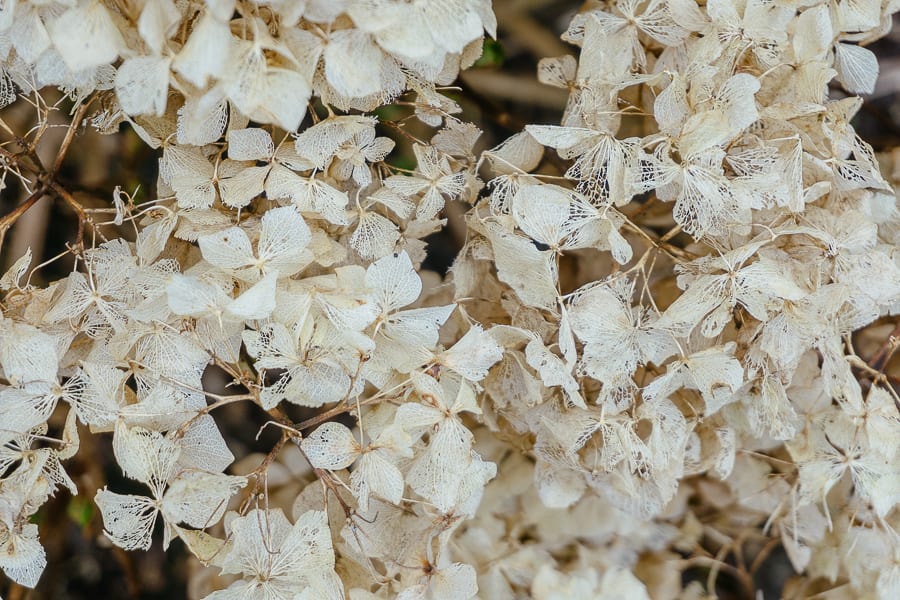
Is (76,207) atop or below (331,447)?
atop

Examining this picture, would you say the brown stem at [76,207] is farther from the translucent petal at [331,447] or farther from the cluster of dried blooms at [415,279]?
the translucent petal at [331,447]

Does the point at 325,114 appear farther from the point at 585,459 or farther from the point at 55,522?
the point at 55,522

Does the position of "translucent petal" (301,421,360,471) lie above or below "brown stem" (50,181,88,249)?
below

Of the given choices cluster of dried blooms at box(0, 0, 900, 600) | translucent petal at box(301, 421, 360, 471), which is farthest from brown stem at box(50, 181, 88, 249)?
translucent petal at box(301, 421, 360, 471)

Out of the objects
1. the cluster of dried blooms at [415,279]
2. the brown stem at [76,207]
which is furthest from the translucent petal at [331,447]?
the brown stem at [76,207]

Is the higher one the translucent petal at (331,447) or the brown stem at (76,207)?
the brown stem at (76,207)

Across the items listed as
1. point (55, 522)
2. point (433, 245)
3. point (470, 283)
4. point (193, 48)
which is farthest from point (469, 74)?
point (55, 522)

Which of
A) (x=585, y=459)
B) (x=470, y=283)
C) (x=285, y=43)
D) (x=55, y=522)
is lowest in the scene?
(x=55, y=522)

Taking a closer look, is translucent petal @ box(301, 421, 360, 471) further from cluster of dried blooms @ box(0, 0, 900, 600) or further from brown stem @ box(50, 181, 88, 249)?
brown stem @ box(50, 181, 88, 249)
